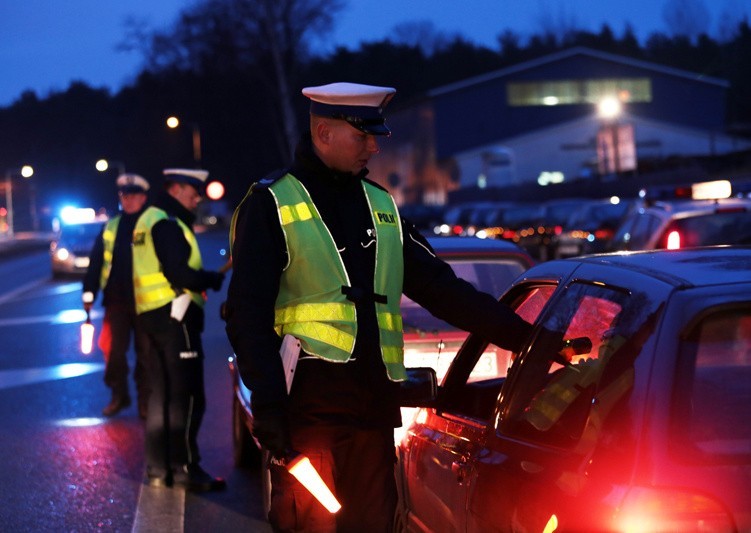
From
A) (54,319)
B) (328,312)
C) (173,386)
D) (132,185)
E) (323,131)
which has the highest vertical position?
(323,131)

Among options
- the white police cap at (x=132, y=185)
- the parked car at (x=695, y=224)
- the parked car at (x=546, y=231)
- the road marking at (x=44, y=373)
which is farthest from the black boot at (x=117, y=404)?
the parked car at (x=546, y=231)

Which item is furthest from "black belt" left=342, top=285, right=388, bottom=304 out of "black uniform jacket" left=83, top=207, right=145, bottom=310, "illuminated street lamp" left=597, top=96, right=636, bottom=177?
"illuminated street lamp" left=597, top=96, right=636, bottom=177

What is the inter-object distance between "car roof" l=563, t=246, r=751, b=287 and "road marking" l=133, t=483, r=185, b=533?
11.9ft

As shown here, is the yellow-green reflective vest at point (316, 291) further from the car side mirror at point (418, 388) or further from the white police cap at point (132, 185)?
the white police cap at point (132, 185)

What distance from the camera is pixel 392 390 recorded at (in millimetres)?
4219

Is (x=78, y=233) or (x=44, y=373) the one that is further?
(x=78, y=233)

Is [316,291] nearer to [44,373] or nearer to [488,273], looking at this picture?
[488,273]

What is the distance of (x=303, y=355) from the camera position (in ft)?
13.5

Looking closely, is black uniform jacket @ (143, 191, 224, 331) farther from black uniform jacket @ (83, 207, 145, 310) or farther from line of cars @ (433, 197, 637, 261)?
line of cars @ (433, 197, 637, 261)

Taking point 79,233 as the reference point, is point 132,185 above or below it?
above

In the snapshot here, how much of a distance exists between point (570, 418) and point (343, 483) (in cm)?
81

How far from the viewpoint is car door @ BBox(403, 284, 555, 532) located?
13.8 ft

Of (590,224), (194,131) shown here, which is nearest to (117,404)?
(590,224)

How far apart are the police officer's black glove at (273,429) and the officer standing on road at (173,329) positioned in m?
4.03
